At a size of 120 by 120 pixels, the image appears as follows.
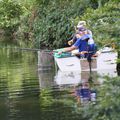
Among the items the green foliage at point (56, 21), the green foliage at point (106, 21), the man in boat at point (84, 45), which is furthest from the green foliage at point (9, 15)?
the green foliage at point (106, 21)

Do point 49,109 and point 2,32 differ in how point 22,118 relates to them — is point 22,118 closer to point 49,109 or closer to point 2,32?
point 49,109

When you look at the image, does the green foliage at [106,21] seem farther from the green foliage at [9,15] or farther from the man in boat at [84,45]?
the green foliage at [9,15]

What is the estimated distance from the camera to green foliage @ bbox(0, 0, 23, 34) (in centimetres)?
5839

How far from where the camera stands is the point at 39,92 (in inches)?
494

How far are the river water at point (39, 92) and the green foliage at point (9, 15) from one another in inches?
1556

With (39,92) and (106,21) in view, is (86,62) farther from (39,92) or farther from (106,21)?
(106,21)

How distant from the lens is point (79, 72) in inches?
645

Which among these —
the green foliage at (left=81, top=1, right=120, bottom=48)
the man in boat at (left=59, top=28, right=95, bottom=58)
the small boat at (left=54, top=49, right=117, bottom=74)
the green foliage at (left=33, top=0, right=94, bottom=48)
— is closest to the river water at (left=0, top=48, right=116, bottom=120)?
the small boat at (left=54, top=49, right=117, bottom=74)

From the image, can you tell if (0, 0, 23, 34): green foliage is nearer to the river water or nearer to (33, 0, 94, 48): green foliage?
(33, 0, 94, 48): green foliage

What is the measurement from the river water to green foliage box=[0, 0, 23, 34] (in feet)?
130

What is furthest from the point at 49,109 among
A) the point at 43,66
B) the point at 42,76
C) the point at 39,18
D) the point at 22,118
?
the point at 39,18

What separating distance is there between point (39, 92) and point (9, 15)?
1943 inches

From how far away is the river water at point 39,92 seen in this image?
31.0 feet

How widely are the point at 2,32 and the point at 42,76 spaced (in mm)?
48002
